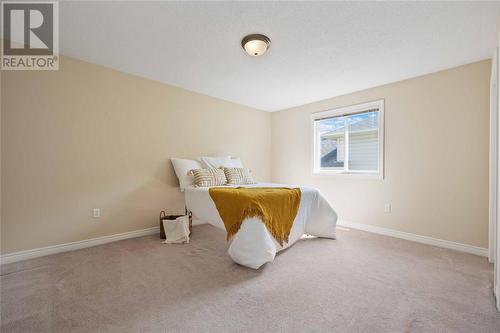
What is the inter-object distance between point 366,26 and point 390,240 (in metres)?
2.64

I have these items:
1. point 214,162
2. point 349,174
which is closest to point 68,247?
point 214,162

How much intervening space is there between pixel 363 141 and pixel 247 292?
122 inches

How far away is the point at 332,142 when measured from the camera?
422cm

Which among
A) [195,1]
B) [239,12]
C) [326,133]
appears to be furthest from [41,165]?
[326,133]

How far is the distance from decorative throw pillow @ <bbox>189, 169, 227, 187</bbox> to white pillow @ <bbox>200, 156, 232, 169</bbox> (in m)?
0.28

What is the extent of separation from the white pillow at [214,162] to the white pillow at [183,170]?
0.21 meters

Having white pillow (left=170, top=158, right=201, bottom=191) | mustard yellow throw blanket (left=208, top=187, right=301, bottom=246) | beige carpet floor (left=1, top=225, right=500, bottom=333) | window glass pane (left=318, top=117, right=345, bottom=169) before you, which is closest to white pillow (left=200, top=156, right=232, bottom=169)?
white pillow (left=170, top=158, right=201, bottom=191)

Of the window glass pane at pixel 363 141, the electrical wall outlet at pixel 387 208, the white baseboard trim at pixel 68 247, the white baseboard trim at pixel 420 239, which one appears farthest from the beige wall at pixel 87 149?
the electrical wall outlet at pixel 387 208

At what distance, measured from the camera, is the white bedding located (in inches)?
83.0

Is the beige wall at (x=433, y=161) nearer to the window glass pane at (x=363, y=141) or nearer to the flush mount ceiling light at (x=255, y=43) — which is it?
the window glass pane at (x=363, y=141)

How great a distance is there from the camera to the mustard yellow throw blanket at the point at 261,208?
220 centimetres

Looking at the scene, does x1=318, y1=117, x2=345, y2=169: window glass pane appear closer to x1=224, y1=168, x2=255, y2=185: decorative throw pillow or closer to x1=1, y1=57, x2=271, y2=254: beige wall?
x1=224, y1=168, x2=255, y2=185: decorative throw pillow

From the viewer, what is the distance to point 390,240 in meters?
3.09

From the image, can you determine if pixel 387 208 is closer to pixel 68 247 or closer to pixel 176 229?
pixel 176 229
